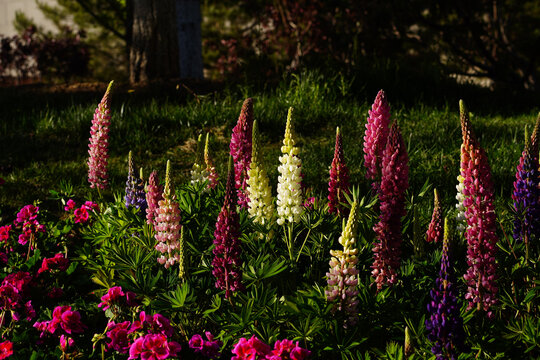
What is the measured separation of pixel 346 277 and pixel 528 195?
1044mm

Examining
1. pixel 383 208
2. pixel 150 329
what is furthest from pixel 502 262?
pixel 150 329

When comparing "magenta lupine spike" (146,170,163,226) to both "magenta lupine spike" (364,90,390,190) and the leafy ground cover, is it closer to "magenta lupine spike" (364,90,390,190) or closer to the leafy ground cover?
the leafy ground cover

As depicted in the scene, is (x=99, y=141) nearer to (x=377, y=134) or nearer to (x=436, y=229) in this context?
(x=377, y=134)

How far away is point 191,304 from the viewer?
291cm

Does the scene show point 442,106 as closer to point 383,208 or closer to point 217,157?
point 217,157

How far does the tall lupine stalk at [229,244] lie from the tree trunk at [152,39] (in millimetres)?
6430

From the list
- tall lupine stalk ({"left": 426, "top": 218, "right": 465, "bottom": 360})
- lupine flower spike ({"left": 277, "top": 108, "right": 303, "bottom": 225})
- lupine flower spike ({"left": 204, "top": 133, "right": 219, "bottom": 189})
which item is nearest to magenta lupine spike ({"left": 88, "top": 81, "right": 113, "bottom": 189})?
lupine flower spike ({"left": 204, "top": 133, "right": 219, "bottom": 189})

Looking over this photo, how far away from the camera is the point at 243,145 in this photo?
143 inches

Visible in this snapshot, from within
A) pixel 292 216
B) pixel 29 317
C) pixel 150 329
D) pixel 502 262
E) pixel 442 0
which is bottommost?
pixel 29 317

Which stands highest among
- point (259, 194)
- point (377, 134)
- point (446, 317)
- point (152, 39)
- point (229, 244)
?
point (152, 39)

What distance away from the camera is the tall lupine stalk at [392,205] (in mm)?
2869

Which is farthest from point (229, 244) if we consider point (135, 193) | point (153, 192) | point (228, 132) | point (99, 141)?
point (228, 132)

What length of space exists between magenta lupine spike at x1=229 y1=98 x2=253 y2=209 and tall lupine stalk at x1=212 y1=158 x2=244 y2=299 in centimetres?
72

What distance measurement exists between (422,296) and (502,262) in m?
0.47
